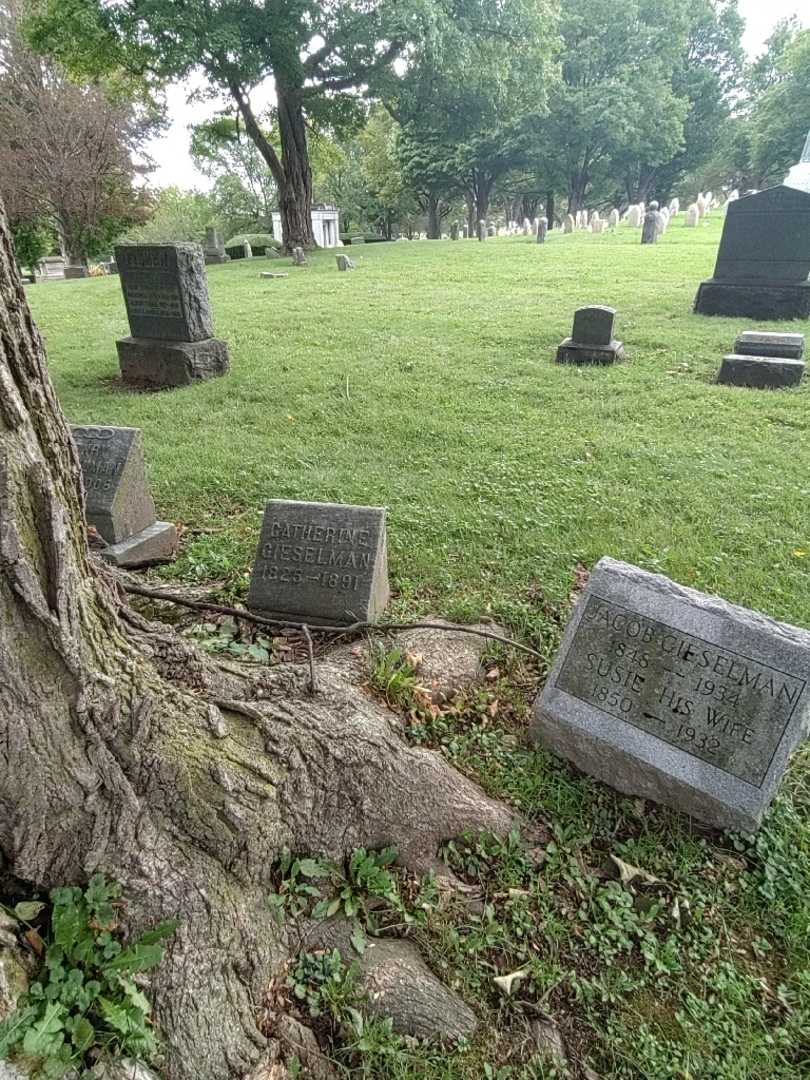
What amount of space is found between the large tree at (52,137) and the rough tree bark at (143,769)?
98.6ft

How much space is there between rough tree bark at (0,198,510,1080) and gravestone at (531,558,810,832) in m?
0.88

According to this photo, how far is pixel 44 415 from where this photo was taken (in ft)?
4.93

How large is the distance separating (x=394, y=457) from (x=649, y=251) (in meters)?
15.7

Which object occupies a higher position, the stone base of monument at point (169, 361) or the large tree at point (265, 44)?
the large tree at point (265, 44)

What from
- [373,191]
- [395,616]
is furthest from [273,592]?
[373,191]

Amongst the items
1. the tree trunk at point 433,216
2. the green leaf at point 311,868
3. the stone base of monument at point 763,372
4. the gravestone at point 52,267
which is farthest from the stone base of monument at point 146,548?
the tree trunk at point 433,216

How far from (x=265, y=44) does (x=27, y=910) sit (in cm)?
2241

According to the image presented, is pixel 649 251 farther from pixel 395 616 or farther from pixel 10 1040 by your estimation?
pixel 10 1040

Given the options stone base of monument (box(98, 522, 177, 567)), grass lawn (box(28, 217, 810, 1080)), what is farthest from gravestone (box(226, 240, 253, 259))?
stone base of monument (box(98, 522, 177, 567))

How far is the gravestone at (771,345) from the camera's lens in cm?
733

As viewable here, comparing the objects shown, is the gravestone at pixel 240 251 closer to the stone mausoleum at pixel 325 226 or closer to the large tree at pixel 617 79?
the stone mausoleum at pixel 325 226

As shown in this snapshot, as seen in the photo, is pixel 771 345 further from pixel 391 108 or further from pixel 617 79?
pixel 617 79

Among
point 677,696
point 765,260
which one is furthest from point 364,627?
point 765,260

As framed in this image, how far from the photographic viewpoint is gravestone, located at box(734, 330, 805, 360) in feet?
24.0
